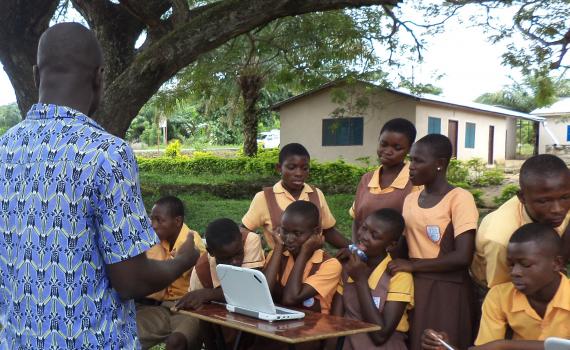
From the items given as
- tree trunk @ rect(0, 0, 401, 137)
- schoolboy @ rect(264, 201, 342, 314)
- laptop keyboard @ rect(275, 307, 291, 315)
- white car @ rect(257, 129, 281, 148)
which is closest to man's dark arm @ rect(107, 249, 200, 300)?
laptop keyboard @ rect(275, 307, 291, 315)

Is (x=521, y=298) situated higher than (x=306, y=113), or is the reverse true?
(x=306, y=113)

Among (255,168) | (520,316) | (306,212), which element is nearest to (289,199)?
(306,212)

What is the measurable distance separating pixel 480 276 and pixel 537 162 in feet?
2.31

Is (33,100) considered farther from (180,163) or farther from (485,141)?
(485,141)

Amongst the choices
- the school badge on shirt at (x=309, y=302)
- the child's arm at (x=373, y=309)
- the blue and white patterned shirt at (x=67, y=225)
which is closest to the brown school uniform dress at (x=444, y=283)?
the child's arm at (x=373, y=309)

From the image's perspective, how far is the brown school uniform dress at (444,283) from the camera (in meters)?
3.00

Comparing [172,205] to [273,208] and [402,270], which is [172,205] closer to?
[273,208]

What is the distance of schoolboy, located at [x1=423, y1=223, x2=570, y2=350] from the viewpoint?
2359mm

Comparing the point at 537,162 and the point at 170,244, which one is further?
the point at 170,244

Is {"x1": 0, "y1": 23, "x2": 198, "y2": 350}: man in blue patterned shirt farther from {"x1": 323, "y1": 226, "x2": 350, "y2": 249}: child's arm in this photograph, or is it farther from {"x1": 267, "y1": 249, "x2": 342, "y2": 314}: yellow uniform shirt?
{"x1": 323, "y1": 226, "x2": 350, "y2": 249}: child's arm

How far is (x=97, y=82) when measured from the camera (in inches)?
73.5

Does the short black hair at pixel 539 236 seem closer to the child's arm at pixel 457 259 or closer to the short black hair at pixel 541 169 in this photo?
the short black hair at pixel 541 169

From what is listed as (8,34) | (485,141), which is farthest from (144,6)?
(485,141)

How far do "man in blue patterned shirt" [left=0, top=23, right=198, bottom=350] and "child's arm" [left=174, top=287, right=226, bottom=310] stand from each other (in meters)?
1.39
